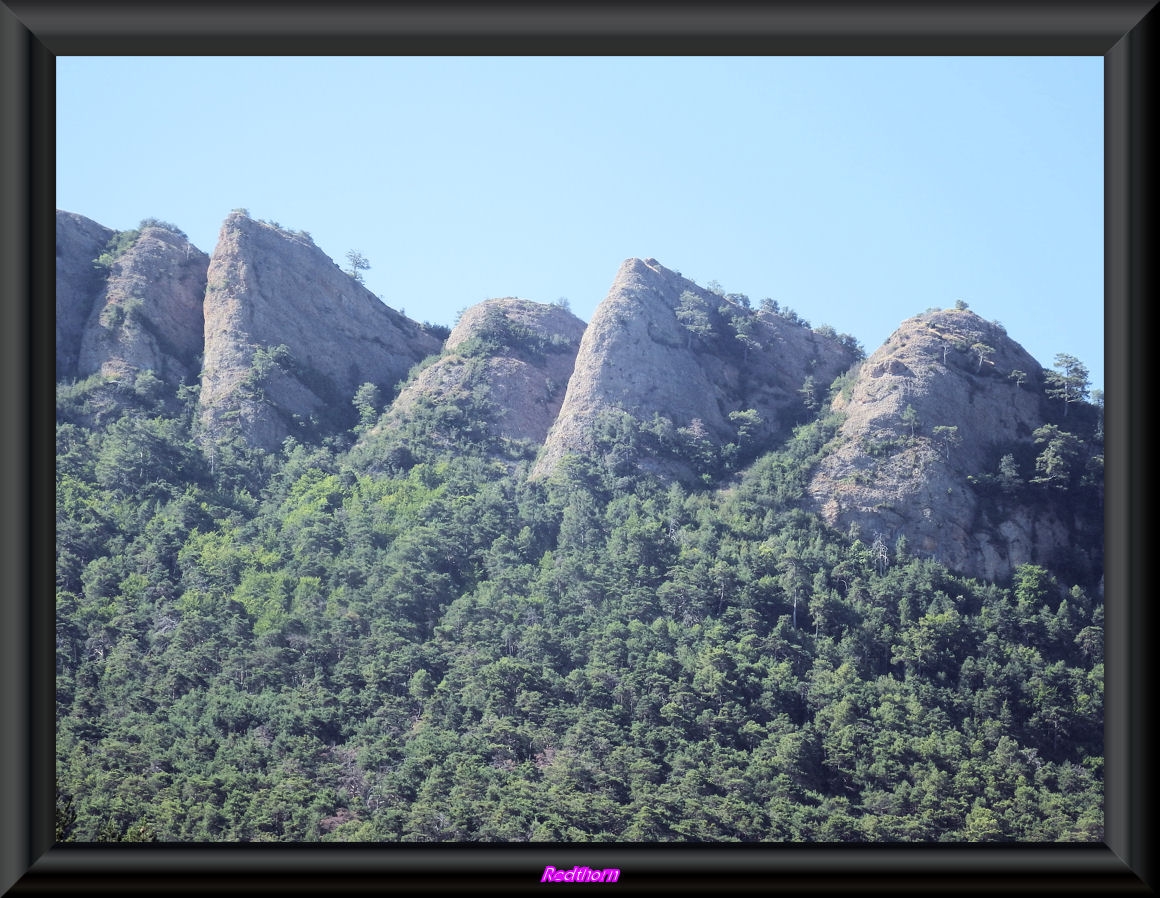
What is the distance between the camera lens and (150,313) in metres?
24.3

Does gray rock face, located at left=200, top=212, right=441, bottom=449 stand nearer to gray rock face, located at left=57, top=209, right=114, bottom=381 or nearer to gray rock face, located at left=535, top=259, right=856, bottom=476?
gray rock face, located at left=57, top=209, right=114, bottom=381

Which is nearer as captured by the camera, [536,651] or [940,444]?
[536,651]

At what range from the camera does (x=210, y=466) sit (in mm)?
21391

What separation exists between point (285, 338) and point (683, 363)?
777cm

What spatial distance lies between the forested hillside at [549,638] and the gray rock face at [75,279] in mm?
971

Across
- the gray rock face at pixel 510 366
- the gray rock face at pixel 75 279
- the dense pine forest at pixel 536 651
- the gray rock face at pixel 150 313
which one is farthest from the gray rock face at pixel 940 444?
the gray rock face at pixel 75 279

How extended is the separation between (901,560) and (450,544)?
272 inches

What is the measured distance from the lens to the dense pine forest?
1466 centimetres

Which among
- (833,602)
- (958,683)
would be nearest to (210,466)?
(833,602)

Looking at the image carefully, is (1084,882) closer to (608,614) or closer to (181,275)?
(608,614)

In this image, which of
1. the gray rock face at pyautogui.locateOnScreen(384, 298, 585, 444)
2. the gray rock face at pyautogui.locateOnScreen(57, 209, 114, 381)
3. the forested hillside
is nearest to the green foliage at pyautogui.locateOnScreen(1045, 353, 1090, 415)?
the forested hillside

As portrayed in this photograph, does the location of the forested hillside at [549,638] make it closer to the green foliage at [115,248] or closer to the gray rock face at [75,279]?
the gray rock face at [75,279]
